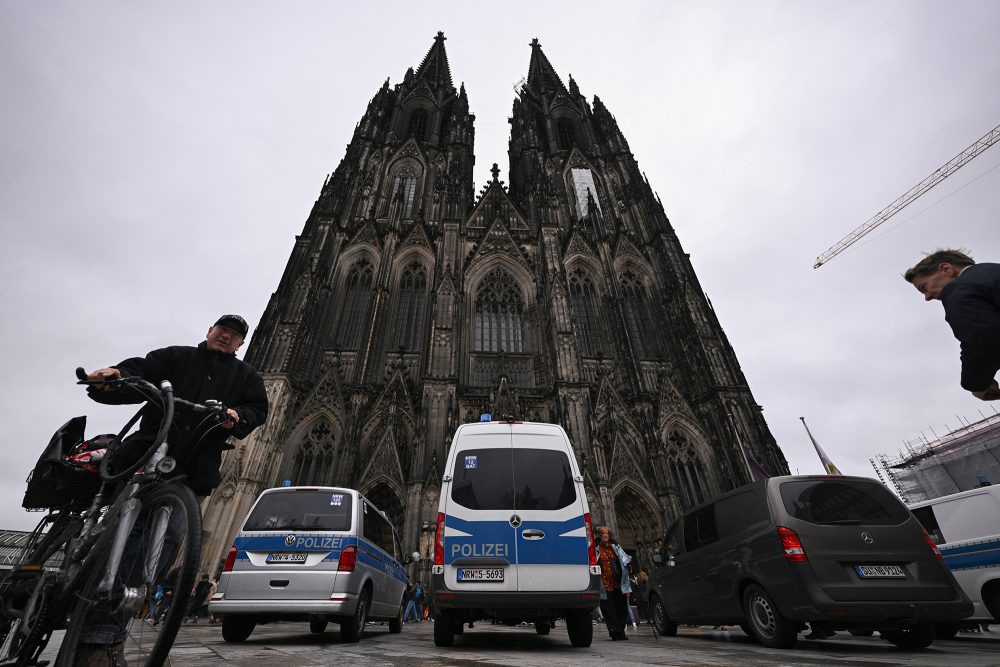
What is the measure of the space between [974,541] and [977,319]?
5879 millimetres

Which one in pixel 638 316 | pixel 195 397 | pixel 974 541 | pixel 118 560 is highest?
pixel 638 316

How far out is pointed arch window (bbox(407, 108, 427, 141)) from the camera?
33.6 metres

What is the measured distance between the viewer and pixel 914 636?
4531 mm

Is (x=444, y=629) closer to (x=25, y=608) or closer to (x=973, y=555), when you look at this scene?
(x=25, y=608)

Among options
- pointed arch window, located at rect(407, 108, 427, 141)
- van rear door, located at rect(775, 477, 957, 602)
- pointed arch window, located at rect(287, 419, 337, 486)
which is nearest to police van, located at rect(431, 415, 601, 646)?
van rear door, located at rect(775, 477, 957, 602)

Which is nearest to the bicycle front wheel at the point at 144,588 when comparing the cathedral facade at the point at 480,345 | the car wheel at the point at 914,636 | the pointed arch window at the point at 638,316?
the car wheel at the point at 914,636

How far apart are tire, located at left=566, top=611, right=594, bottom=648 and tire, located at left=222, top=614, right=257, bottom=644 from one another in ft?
12.0

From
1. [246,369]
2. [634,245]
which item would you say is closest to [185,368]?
[246,369]

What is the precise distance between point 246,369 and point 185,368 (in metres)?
0.38

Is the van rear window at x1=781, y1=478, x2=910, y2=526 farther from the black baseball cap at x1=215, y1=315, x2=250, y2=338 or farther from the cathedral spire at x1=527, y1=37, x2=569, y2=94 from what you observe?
the cathedral spire at x1=527, y1=37, x2=569, y2=94

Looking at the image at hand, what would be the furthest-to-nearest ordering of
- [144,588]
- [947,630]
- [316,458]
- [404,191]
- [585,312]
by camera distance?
1. [404,191]
2. [585,312]
3. [316,458]
4. [947,630]
5. [144,588]

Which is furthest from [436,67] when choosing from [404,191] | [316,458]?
Result: [316,458]

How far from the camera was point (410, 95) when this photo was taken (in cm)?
3603

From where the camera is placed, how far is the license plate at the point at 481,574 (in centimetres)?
444
